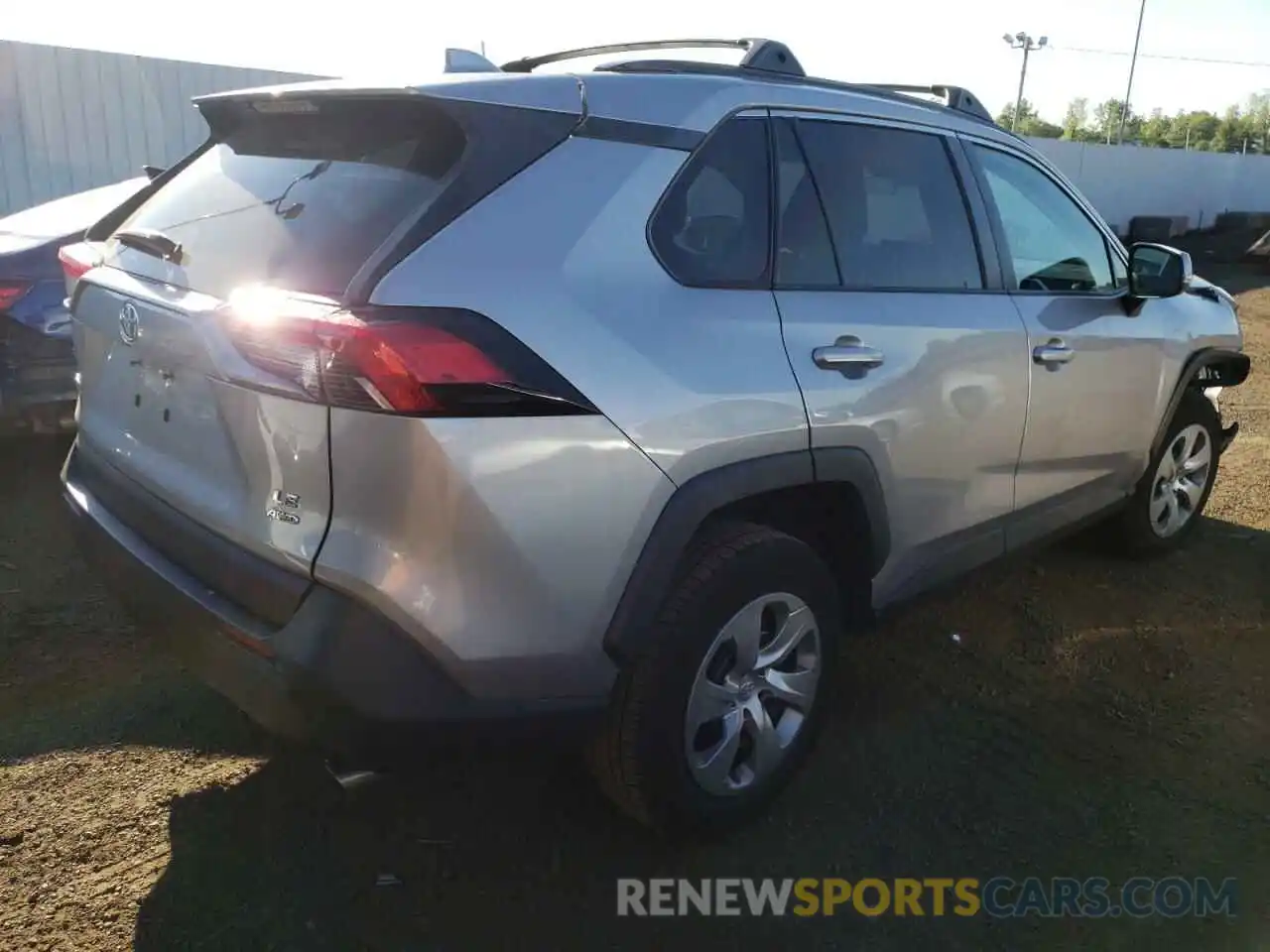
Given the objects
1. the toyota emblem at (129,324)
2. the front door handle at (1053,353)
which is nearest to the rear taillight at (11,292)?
the toyota emblem at (129,324)

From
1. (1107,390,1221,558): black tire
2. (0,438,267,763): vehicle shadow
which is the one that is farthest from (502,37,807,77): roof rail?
(1107,390,1221,558): black tire

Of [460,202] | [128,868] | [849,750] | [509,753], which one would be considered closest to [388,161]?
[460,202]

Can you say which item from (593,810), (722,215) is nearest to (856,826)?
(593,810)

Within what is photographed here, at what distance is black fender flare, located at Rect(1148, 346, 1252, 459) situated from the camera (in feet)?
14.0

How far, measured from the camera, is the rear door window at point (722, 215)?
2.41m

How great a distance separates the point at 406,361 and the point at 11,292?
3.55m

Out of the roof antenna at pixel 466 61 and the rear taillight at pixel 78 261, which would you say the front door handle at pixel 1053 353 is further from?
the rear taillight at pixel 78 261

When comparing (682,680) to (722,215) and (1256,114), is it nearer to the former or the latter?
(722,215)

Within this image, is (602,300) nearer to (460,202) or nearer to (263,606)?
(460,202)

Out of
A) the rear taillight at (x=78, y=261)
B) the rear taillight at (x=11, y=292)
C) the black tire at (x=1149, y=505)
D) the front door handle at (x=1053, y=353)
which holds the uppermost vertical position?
the rear taillight at (x=78, y=261)

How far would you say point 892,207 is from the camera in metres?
3.10

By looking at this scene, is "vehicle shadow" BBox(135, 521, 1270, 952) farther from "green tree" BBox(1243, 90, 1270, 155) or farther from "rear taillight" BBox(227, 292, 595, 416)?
"green tree" BBox(1243, 90, 1270, 155)

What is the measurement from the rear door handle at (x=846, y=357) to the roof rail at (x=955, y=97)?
1.29 meters

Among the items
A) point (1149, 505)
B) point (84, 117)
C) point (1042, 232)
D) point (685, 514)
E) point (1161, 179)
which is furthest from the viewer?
point (1161, 179)
